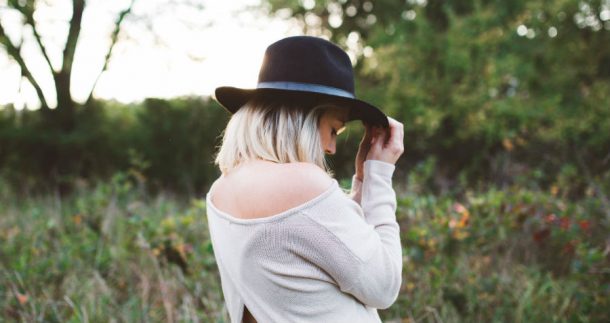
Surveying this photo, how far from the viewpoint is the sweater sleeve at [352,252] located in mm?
1338

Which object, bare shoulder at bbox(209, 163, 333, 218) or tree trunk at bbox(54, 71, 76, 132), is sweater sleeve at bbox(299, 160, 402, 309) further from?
tree trunk at bbox(54, 71, 76, 132)

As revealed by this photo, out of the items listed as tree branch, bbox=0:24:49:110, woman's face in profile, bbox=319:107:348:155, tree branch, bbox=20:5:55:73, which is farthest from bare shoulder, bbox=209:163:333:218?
tree branch, bbox=0:24:49:110

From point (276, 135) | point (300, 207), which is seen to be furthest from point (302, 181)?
point (276, 135)

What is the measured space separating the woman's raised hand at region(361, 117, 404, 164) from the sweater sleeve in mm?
281

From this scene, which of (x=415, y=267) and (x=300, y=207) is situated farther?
(x=415, y=267)

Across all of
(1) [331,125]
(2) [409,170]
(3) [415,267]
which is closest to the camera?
(1) [331,125]

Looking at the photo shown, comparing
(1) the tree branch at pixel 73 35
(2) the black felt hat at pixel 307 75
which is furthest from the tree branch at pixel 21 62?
(2) the black felt hat at pixel 307 75

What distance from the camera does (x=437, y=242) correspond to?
378cm

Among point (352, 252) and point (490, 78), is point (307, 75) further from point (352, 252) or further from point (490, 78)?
point (490, 78)

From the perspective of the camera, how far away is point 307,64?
154cm

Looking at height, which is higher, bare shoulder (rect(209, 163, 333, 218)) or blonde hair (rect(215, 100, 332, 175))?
blonde hair (rect(215, 100, 332, 175))

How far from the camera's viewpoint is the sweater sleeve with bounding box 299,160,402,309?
4.39 ft

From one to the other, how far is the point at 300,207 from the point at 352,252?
0.55 ft

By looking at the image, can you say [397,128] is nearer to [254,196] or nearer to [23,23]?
[254,196]
